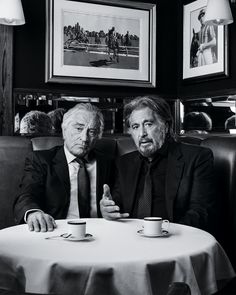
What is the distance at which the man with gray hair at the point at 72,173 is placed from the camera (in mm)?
2865

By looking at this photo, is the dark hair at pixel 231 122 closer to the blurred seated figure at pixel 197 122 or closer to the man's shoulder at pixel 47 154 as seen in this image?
the blurred seated figure at pixel 197 122

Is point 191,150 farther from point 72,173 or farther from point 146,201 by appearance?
point 72,173

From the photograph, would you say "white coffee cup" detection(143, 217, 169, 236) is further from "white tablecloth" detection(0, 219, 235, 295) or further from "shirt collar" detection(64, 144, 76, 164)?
"shirt collar" detection(64, 144, 76, 164)

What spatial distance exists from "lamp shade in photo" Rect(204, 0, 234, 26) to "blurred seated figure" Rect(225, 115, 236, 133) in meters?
0.83

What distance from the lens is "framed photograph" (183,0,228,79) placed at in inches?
165

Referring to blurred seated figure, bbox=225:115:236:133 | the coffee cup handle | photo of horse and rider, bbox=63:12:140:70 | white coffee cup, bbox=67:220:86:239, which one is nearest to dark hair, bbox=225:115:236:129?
blurred seated figure, bbox=225:115:236:133

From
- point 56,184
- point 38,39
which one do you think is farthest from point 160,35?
point 56,184

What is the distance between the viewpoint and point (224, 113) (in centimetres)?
421

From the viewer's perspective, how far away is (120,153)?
11.4 feet

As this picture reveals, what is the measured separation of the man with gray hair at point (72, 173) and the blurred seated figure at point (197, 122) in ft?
5.40

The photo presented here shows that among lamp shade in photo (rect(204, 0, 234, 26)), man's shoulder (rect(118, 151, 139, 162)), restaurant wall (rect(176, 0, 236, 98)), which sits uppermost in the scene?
lamp shade in photo (rect(204, 0, 234, 26))

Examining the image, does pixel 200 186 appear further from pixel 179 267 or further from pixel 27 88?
pixel 27 88

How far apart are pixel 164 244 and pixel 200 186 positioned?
2.92ft

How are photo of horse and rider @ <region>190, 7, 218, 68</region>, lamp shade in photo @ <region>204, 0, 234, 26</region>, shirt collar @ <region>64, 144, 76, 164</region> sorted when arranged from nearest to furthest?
shirt collar @ <region>64, 144, 76, 164</region> < lamp shade in photo @ <region>204, 0, 234, 26</region> < photo of horse and rider @ <region>190, 7, 218, 68</region>
